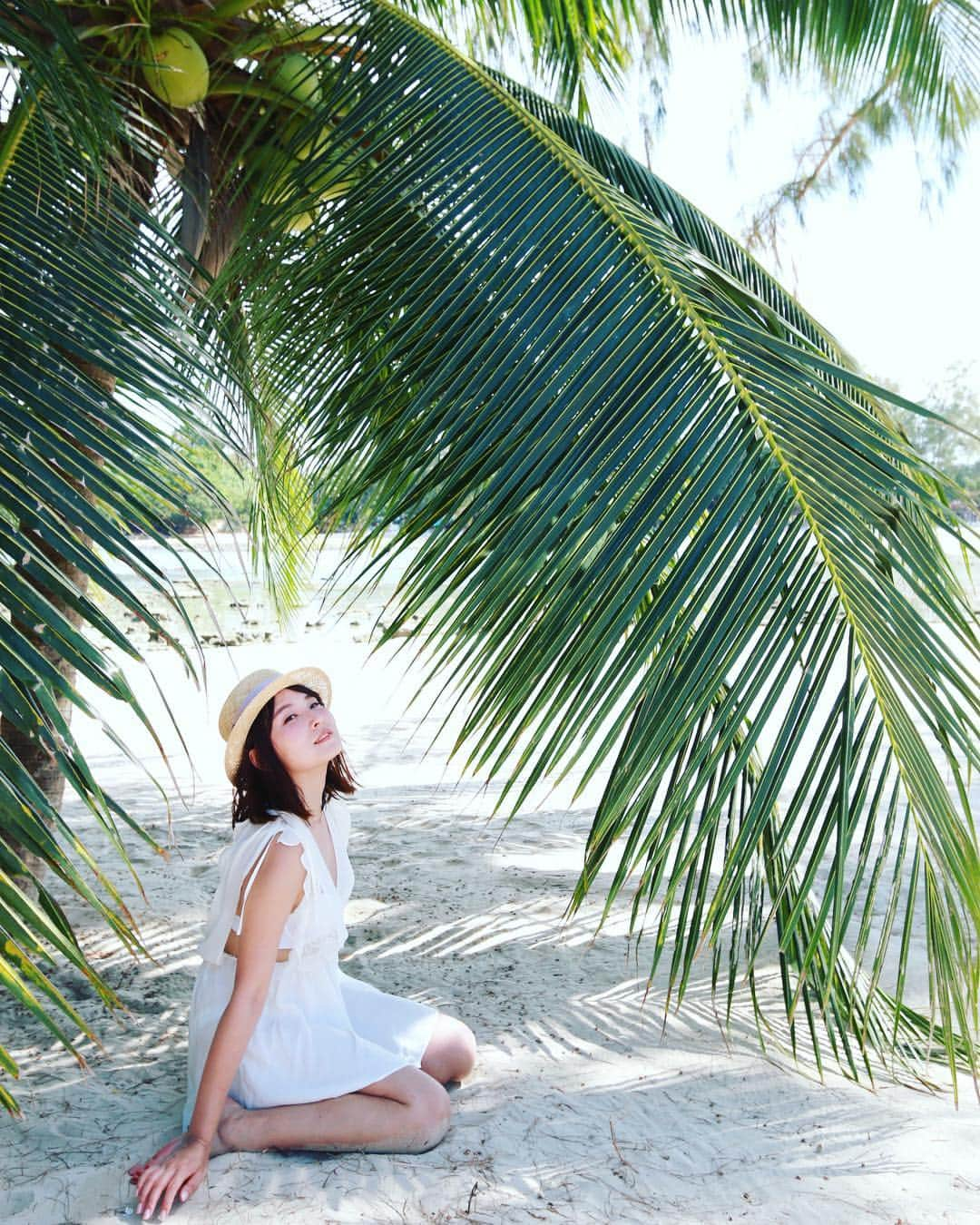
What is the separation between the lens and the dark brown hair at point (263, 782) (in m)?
2.04

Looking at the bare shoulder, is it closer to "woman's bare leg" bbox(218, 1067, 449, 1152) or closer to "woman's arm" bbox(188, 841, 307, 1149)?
"woman's arm" bbox(188, 841, 307, 1149)

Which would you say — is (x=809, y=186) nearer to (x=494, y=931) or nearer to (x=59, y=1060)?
(x=494, y=931)

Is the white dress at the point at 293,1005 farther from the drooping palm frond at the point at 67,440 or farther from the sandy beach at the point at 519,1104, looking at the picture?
the drooping palm frond at the point at 67,440

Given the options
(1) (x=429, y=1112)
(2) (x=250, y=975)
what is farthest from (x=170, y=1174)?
(1) (x=429, y=1112)

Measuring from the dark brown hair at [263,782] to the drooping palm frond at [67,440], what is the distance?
292mm

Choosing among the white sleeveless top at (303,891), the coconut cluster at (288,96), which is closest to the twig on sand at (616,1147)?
the white sleeveless top at (303,891)

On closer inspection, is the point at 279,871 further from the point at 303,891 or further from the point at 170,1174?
the point at 170,1174

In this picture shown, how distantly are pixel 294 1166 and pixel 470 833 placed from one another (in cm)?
231

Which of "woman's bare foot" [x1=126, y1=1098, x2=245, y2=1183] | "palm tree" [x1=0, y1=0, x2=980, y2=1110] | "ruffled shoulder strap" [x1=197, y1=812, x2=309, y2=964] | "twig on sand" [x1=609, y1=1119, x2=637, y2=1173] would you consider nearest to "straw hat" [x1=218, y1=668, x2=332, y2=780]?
"ruffled shoulder strap" [x1=197, y1=812, x2=309, y2=964]

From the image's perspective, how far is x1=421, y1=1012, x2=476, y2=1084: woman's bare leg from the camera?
218 cm

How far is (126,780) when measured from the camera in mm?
5164

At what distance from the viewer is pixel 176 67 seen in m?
2.52

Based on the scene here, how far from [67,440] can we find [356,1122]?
1.34 meters

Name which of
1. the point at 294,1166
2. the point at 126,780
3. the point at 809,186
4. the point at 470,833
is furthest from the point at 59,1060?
the point at 809,186
